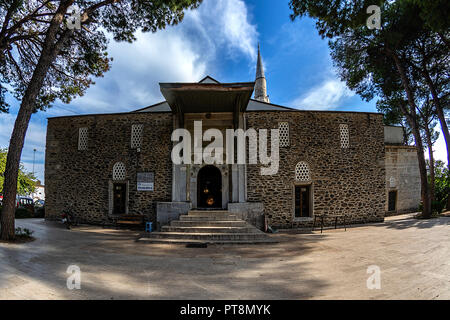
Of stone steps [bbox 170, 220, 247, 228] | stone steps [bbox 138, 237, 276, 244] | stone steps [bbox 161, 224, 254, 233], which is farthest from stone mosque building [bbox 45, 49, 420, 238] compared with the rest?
stone steps [bbox 138, 237, 276, 244]

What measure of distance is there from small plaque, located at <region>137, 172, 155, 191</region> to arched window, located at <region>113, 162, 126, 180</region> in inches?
39.7

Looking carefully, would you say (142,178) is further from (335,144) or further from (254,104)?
(335,144)

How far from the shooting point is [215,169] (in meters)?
10.1

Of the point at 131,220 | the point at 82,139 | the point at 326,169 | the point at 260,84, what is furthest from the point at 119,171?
the point at 260,84

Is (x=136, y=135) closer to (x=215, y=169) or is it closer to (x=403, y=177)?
(x=215, y=169)

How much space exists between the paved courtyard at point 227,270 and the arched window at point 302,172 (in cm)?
381

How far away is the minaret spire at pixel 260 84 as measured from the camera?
30.5 m

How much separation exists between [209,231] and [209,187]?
10.2 feet

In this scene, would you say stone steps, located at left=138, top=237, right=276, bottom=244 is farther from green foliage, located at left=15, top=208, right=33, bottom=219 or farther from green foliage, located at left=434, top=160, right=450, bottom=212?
green foliage, located at left=434, top=160, right=450, bottom=212

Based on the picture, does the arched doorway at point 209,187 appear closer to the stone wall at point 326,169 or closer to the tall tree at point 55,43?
the stone wall at point 326,169

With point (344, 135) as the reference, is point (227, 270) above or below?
below

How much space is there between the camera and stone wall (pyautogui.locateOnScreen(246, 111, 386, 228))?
31.2 ft
